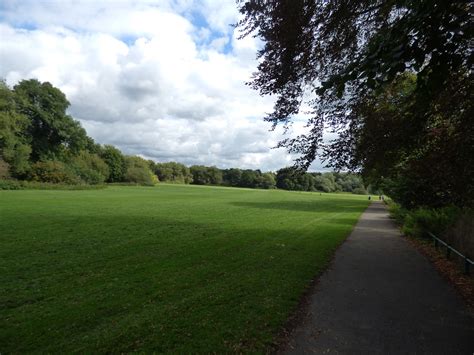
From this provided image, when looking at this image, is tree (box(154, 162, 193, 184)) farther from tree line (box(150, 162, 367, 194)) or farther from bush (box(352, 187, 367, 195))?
bush (box(352, 187, 367, 195))

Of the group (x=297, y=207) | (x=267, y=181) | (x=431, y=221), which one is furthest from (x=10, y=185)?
(x=267, y=181)

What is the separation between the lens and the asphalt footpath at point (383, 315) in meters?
4.57

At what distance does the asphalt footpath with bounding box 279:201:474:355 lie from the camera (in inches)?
180

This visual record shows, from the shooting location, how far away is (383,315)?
18.8 ft

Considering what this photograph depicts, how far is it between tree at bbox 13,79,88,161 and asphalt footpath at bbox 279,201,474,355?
68.7m

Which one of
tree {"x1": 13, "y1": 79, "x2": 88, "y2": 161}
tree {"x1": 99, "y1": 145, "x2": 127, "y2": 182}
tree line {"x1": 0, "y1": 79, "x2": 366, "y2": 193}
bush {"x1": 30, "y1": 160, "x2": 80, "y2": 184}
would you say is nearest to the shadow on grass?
tree line {"x1": 0, "y1": 79, "x2": 366, "y2": 193}

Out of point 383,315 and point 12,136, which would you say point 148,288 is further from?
point 12,136

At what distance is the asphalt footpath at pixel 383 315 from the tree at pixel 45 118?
6869 cm

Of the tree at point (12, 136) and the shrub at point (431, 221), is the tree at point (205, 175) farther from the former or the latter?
the shrub at point (431, 221)

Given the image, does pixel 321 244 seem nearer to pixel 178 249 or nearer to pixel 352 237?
pixel 352 237

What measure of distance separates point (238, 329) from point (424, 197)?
12.7 meters

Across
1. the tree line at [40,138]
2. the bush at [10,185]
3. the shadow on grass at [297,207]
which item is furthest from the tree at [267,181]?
the bush at [10,185]

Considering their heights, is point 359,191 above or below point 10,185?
above

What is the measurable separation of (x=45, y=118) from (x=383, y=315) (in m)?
72.0
